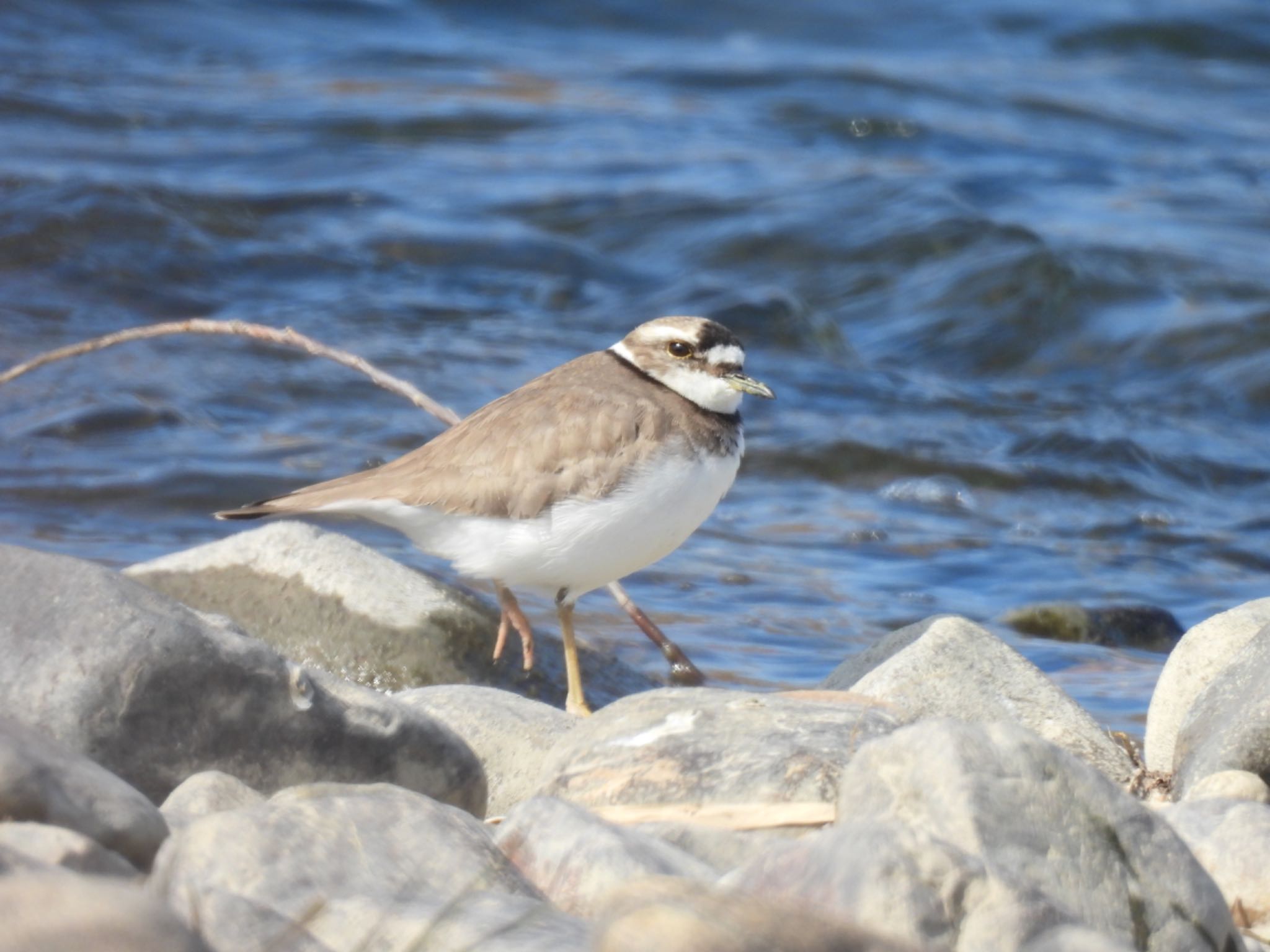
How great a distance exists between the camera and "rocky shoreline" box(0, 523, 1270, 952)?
295cm

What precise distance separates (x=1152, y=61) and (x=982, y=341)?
870cm

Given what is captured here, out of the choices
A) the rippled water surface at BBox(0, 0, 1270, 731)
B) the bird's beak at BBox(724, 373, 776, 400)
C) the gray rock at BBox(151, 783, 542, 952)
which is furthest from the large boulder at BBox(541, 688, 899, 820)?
the rippled water surface at BBox(0, 0, 1270, 731)

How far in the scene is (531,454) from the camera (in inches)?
222

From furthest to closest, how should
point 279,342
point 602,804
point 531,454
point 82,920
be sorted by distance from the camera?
point 279,342 < point 531,454 < point 602,804 < point 82,920

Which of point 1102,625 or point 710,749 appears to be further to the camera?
point 1102,625

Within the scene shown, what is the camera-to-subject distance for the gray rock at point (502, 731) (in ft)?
15.9

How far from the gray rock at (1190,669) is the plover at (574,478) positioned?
1614mm

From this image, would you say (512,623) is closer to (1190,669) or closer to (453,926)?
(1190,669)

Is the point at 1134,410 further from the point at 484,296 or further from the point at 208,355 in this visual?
the point at 208,355

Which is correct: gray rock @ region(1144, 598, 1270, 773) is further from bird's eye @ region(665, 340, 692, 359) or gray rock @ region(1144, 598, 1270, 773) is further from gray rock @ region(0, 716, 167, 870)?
gray rock @ region(0, 716, 167, 870)

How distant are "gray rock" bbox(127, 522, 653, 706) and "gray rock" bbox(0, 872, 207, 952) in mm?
3421

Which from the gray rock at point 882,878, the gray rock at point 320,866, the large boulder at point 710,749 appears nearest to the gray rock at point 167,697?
the large boulder at point 710,749

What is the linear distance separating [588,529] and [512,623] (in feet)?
2.72

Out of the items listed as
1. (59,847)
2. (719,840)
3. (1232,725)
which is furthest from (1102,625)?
(59,847)
